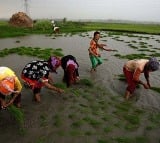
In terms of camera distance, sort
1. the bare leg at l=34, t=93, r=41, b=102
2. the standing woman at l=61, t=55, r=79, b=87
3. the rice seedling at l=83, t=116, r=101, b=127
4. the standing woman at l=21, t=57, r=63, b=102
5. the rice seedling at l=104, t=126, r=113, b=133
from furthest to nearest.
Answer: the standing woman at l=61, t=55, r=79, b=87 → the bare leg at l=34, t=93, r=41, b=102 → the standing woman at l=21, t=57, r=63, b=102 → the rice seedling at l=83, t=116, r=101, b=127 → the rice seedling at l=104, t=126, r=113, b=133

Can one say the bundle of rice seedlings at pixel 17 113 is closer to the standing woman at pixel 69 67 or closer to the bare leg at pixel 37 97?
the bare leg at pixel 37 97

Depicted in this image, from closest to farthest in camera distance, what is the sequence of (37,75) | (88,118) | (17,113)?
(17,113) < (88,118) < (37,75)

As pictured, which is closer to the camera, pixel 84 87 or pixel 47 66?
pixel 47 66

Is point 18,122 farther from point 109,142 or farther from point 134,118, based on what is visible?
point 134,118

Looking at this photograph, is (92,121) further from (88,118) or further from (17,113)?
(17,113)

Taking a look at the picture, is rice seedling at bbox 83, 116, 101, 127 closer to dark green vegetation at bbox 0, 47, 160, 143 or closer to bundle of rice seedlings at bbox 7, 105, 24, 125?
dark green vegetation at bbox 0, 47, 160, 143

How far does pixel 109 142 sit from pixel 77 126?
106 cm

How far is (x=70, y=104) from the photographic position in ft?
28.6

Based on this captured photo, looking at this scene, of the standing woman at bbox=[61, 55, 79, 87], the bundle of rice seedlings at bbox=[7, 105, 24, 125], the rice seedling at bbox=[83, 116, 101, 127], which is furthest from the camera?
the standing woman at bbox=[61, 55, 79, 87]

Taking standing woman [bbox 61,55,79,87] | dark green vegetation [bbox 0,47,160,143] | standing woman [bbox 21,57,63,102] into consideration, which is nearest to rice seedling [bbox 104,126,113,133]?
dark green vegetation [bbox 0,47,160,143]

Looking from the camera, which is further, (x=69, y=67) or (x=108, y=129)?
(x=69, y=67)

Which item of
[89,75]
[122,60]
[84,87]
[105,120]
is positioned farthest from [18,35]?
[105,120]

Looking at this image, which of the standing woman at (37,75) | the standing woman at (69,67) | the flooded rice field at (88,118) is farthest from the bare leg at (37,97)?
the standing woman at (69,67)

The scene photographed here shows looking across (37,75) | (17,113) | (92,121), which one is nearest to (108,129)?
(92,121)
